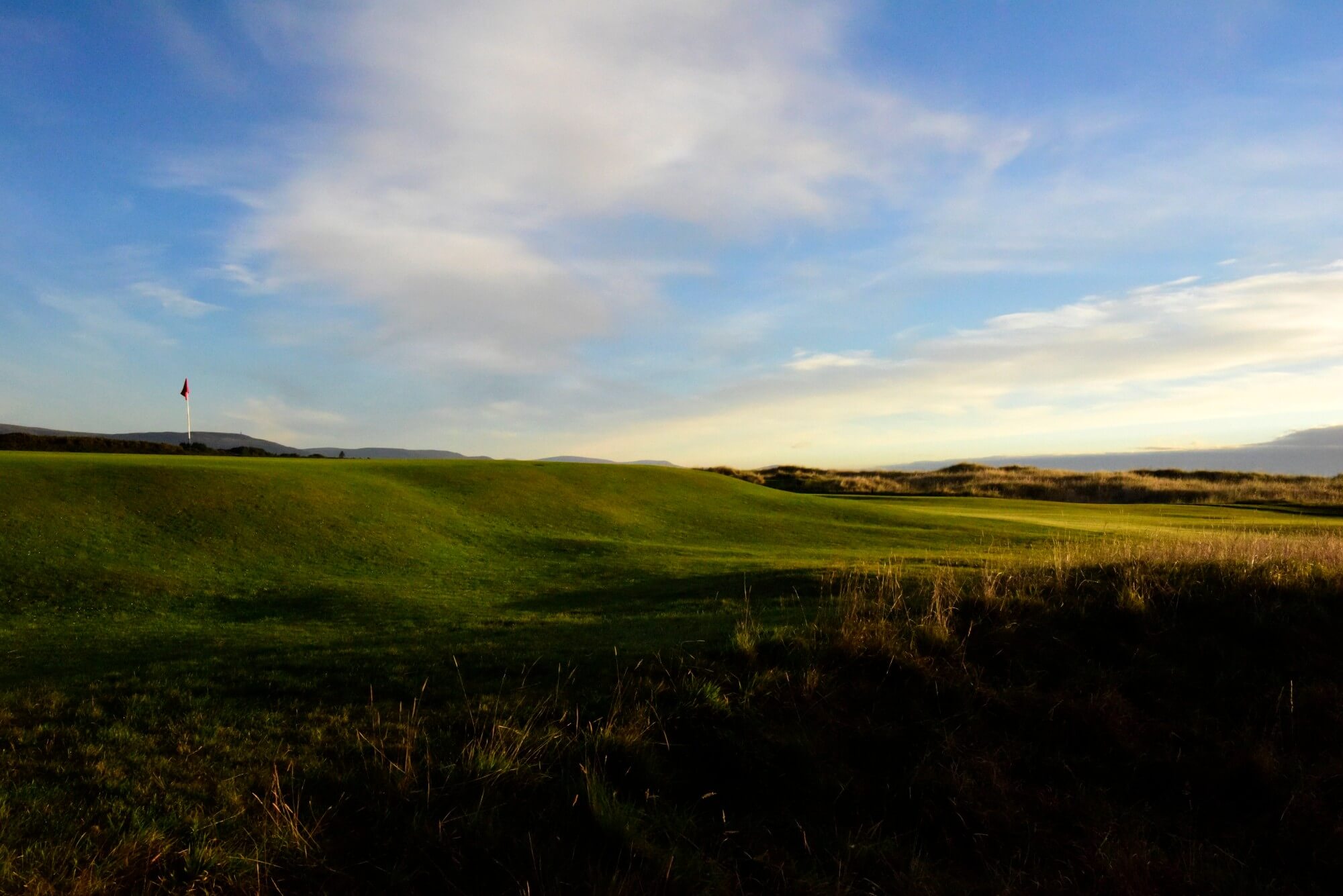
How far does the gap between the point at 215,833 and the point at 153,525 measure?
17.1 meters

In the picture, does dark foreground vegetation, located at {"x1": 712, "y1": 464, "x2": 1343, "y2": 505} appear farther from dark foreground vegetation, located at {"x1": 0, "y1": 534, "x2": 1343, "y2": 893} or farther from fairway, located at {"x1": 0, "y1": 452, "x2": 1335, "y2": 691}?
dark foreground vegetation, located at {"x1": 0, "y1": 534, "x2": 1343, "y2": 893}

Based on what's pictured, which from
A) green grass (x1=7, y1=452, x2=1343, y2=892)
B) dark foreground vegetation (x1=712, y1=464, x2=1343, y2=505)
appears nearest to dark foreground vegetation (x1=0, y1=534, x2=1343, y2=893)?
green grass (x1=7, y1=452, x2=1343, y2=892)

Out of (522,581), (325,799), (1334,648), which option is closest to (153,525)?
(522,581)

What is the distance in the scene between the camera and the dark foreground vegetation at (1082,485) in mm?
54875

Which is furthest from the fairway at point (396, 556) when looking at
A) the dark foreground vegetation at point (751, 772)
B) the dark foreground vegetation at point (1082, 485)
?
the dark foreground vegetation at point (1082, 485)

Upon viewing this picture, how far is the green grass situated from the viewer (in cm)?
571

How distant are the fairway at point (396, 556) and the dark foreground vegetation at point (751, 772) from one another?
4.80 ft

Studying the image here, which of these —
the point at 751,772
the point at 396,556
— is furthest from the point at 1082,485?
the point at 751,772

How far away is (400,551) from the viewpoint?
65.1 ft

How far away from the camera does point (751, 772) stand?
709cm

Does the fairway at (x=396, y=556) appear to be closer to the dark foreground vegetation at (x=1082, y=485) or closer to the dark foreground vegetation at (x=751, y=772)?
the dark foreground vegetation at (x=751, y=772)

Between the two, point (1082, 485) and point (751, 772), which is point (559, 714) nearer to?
point (751, 772)

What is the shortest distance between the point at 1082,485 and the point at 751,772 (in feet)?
223

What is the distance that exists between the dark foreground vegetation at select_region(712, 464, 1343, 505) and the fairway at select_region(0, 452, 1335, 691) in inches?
1038
